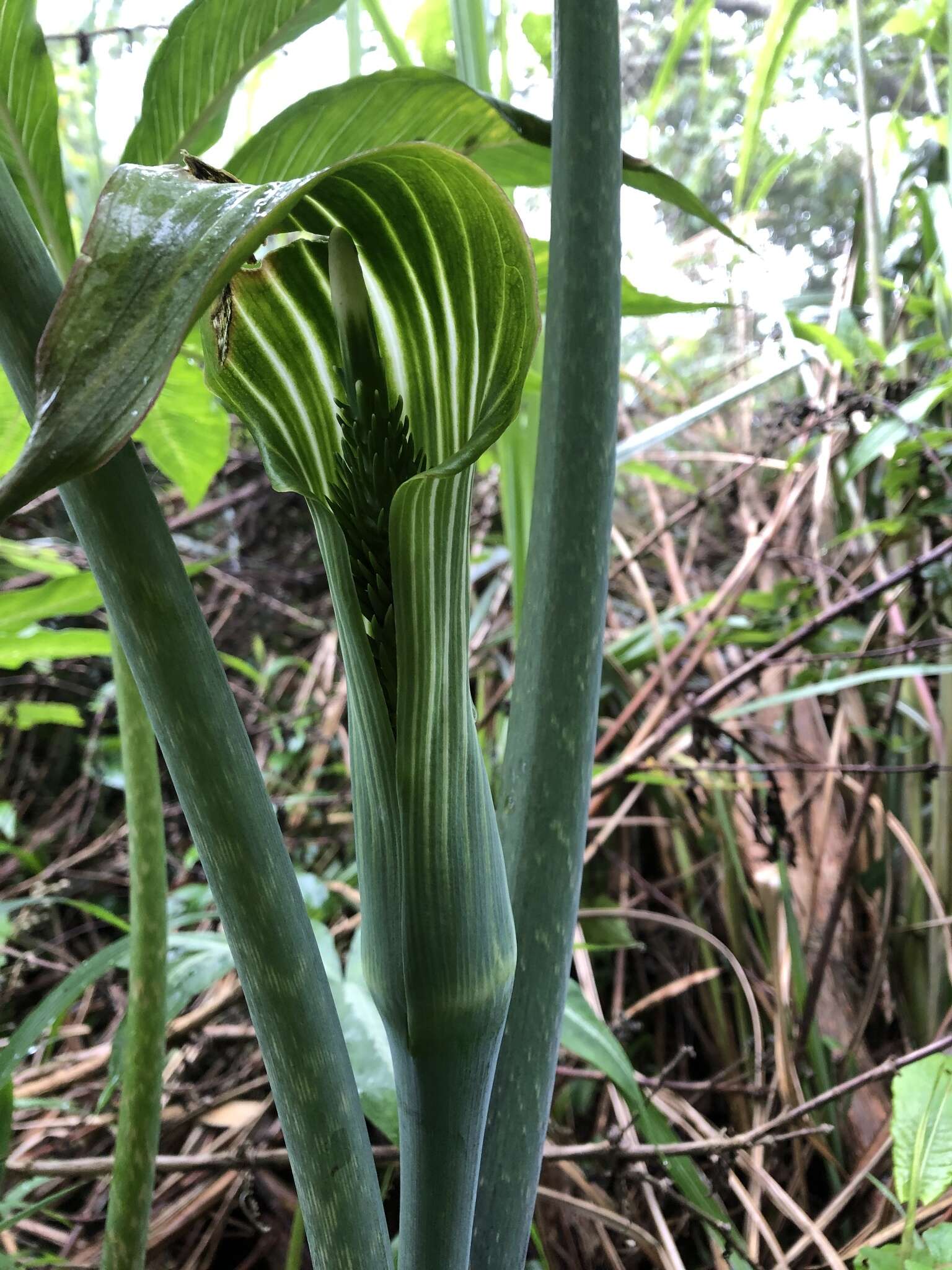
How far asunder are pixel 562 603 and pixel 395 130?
12.4 inches

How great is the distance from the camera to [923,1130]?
0.51 metres

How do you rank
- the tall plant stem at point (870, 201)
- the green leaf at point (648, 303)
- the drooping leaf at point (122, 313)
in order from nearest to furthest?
the drooping leaf at point (122, 313) < the green leaf at point (648, 303) < the tall plant stem at point (870, 201)

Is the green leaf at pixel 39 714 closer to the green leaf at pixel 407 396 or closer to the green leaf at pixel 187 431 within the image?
the green leaf at pixel 187 431

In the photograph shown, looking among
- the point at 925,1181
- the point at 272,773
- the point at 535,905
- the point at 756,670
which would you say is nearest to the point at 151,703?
the point at 535,905

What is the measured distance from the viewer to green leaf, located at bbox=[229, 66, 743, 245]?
0.44 meters

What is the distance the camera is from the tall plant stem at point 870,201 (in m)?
1.19

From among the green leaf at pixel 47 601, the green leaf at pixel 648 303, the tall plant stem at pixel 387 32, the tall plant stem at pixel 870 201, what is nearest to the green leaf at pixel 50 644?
the green leaf at pixel 47 601

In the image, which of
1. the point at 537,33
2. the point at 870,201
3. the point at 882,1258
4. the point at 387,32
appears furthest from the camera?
the point at 870,201

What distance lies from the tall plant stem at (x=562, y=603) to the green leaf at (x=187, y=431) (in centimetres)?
35

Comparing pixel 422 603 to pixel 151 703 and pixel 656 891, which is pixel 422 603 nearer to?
pixel 151 703

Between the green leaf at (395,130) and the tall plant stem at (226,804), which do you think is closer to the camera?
the tall plant stem at (226,804)

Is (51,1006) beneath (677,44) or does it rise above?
beneath

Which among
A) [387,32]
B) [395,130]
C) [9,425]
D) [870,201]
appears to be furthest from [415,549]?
[870,201]

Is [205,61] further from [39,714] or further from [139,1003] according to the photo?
[39,714]
